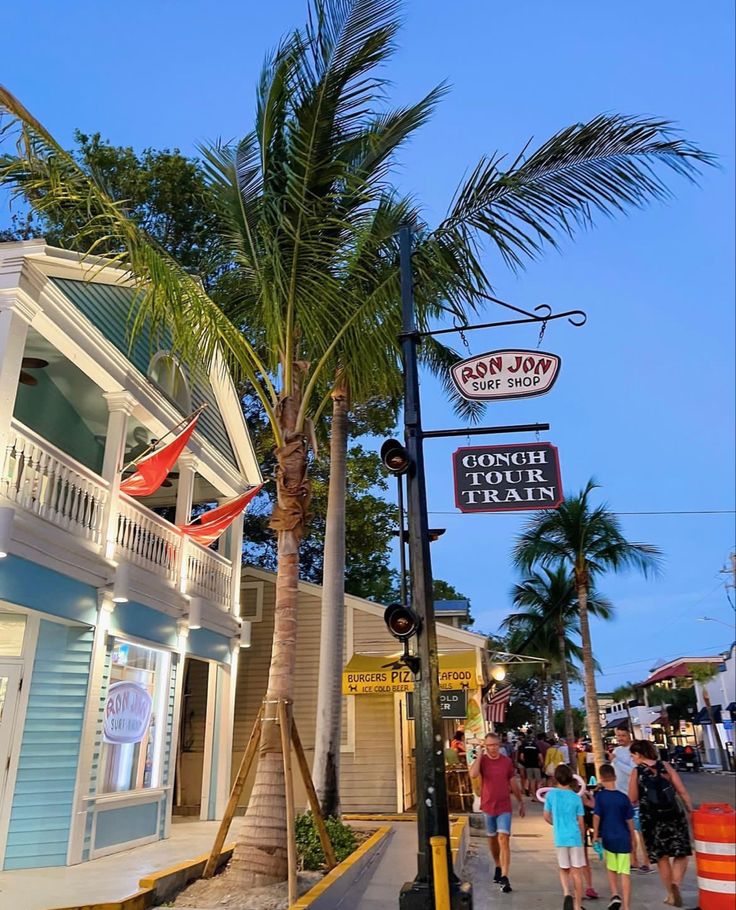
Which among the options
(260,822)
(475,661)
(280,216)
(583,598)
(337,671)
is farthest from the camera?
(583,598)

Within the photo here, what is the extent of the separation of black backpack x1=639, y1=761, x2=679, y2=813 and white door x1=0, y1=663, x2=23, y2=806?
7.04 meters

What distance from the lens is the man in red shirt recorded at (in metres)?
8.76

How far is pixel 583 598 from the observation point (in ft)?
69.1

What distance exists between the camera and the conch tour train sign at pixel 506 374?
296 inches

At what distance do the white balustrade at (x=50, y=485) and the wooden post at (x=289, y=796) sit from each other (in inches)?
140

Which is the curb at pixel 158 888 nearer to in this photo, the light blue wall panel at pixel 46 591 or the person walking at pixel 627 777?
the light blue wall panel at pixel 46 591

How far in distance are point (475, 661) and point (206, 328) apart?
10.1m

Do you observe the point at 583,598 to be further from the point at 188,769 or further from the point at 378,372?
the point at 378,372

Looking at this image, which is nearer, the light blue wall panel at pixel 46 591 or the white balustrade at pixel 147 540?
the light blue wall panel at pixel 46 591

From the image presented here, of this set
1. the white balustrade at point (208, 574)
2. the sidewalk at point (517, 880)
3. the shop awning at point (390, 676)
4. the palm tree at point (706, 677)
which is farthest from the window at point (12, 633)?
the palm tree at point (706, 677)

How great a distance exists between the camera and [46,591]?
8.66 metres

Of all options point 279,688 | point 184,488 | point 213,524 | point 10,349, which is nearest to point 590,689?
point 213,524

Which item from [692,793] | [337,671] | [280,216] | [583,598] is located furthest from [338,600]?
[692,793]

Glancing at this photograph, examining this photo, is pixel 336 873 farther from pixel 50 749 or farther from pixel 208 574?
pixel 208 574
